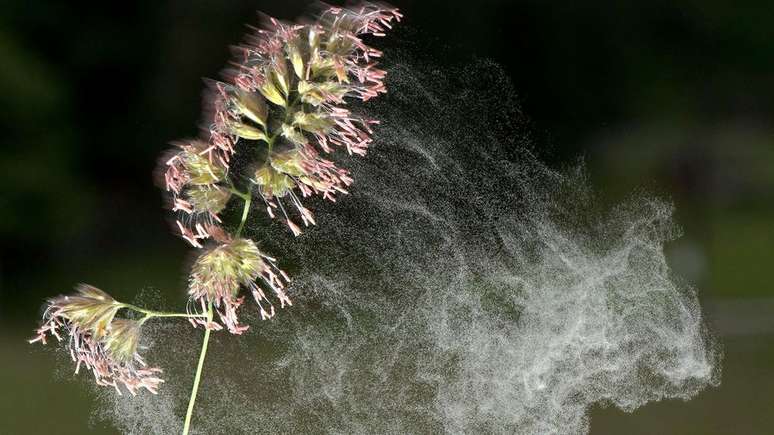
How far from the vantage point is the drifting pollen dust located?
286 cm

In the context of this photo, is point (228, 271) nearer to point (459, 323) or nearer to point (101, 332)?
point (101, 332)

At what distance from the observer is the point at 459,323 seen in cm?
305

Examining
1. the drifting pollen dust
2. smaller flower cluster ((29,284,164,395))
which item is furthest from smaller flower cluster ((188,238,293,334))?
the drifting pollen dust

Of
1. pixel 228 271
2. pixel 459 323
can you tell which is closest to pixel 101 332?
pixel 228 271

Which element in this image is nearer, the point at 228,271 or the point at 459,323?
the point at 228,271

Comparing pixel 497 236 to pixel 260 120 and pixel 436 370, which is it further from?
pixel 260 120

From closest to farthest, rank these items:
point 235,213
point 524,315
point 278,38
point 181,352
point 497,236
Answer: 1. point 278,38
2. point 524,315
3. point 181,352
4. point 497,236
5. point 235,213

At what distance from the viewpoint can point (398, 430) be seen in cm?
308

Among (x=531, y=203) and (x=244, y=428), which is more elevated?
(x=531, y=203)

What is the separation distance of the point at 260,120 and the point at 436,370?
147 cm

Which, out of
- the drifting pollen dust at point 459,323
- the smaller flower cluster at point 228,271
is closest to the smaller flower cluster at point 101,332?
the smaller flower cluster at point 228,271

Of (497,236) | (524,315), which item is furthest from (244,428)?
(497,236)

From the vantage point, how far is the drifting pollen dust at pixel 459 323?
286 cm

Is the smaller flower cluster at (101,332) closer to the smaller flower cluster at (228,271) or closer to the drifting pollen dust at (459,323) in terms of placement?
the smaller flower cluster at (228,271)
